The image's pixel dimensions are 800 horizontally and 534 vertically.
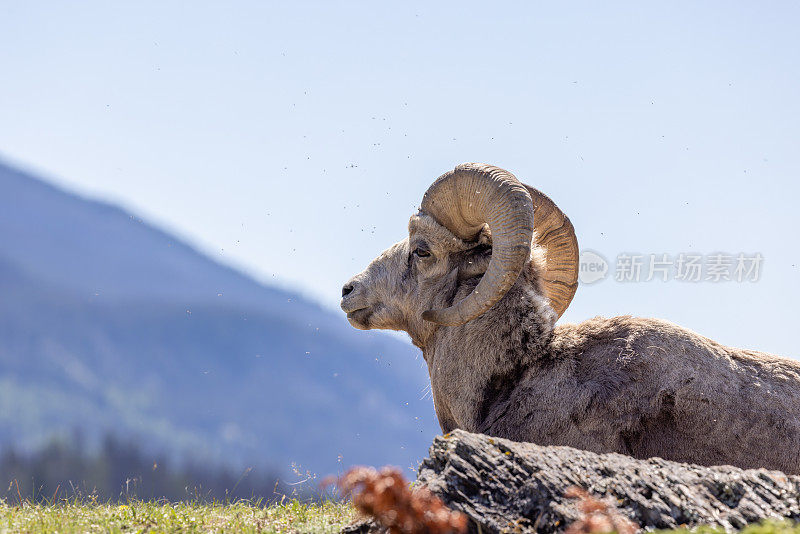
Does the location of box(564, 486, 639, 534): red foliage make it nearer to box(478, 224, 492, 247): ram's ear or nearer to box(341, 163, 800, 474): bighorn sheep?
box(341, 163, 800, 474): bighorn sheep

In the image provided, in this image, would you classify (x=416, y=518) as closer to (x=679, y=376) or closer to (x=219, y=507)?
(x=679, y=376)

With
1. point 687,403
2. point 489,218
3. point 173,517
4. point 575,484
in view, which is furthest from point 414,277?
point 575,484

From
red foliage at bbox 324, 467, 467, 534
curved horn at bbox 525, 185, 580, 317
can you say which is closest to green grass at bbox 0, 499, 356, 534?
red foliage at bbox 324, 467, 467, 534

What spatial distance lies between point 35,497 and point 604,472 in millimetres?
6937

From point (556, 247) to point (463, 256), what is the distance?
129 centimetres

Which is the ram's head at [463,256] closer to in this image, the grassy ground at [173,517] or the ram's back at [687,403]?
the ram's back at [687,403]

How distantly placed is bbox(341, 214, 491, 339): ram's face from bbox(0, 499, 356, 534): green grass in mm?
1995

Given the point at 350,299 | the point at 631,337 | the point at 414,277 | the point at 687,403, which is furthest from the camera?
the point at 350,299

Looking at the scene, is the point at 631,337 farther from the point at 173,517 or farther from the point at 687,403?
the point at 173,517

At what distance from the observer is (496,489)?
4.27m

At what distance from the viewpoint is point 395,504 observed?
3230mm

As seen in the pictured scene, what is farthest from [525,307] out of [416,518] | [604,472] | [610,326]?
[416,518]

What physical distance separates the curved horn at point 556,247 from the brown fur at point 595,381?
2.10ft

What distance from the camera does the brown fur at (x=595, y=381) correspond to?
6.54 metres
